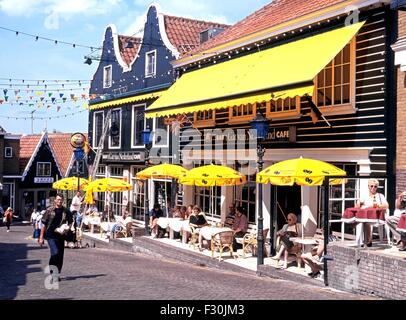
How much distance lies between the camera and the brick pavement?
29.7 feet

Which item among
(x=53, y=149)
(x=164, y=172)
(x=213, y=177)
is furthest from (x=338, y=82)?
(x=53, y=149)

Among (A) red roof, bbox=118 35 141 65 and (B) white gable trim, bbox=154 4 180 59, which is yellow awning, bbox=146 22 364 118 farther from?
(A) red roof, bbox=118 35 141 65

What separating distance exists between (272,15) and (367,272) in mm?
10660

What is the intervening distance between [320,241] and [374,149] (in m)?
2.63

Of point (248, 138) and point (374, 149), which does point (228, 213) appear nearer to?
point (248, 138)

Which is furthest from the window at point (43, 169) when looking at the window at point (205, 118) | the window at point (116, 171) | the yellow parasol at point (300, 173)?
the yellow parasol at point (300, 173)

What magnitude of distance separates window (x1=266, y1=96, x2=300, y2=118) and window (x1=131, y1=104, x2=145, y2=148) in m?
9.69

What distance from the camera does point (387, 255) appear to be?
9.24 m

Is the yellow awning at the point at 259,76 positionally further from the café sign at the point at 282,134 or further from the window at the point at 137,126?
the window at the point at 137,126

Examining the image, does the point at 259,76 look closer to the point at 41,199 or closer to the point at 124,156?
the point at 124,156

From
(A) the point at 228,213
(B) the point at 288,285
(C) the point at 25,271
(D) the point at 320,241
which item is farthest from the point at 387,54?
(C) the point at 25,271

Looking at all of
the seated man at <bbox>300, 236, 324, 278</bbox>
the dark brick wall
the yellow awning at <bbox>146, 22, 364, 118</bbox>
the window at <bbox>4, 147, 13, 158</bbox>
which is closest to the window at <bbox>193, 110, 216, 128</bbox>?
the yellow awning at <bbox>146, 22, 364, 118</bbox>

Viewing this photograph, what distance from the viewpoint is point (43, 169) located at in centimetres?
4222

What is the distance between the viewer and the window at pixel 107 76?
2743 centimetres
